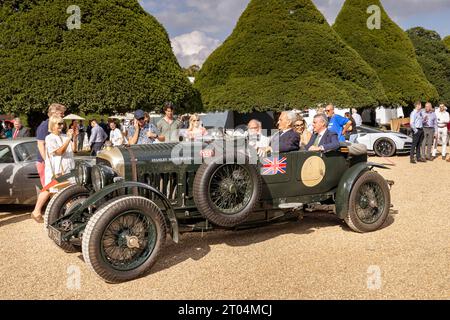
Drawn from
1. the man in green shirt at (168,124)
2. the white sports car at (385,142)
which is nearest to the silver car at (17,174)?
the man in green shirt at (168,124)

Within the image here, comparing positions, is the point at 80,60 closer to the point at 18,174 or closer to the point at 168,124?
the point at 18,174

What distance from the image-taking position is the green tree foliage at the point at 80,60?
12.5 metres

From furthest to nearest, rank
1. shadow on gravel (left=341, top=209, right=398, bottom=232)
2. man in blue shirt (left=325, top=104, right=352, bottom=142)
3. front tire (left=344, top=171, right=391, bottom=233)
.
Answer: man in blue shirt (left=325, top=104, right=352, bottom=142) < shadow on gravel (left=341, top=209, right=398, bottom=232) < front tire (left=344, top=171, right=391, bottom=233)

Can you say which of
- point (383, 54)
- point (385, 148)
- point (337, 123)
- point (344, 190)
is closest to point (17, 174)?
point (344, 190)

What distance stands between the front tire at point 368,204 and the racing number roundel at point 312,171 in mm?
475

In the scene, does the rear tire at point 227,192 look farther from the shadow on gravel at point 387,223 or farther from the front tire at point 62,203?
the shadow on gravel at point 387,223

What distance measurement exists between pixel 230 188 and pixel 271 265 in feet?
3.09

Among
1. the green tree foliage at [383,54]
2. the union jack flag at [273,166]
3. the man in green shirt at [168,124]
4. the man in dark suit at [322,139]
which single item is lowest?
the union jack flag at [273,166]

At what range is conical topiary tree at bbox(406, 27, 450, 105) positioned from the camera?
38594mm

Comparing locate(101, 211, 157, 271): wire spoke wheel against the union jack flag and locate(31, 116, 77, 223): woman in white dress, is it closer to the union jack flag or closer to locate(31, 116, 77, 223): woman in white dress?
the union jack flag

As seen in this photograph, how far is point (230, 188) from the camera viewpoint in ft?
16.5

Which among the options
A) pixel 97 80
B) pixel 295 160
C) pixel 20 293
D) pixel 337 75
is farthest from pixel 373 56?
pixel 20 293

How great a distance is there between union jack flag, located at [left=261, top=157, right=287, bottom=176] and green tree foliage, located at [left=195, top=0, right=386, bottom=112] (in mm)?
15283

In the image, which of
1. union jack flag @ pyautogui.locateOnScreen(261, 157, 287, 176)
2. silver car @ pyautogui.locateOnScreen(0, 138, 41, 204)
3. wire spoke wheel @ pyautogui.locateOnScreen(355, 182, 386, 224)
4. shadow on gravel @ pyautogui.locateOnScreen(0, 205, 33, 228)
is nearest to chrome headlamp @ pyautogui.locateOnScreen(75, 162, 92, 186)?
union jack flag @ pyautogui.locateOnScreen(261, 157, 287, 176)
